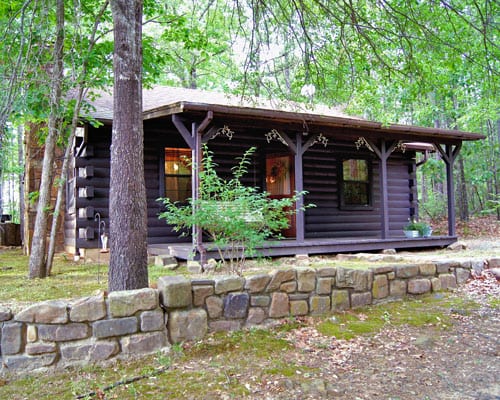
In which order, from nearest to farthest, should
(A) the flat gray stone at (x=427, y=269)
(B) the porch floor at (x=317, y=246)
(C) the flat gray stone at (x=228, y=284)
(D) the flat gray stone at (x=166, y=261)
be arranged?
(C) the flat gray stone at (x=228, y=284) < (A) the flat gray stone at (x=427, y=269) < (D) the flat gray stone at (x=166, y=261) < (B) the porch floor at (x=317, y=246)

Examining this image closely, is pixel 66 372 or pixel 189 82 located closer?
pixel 66 372

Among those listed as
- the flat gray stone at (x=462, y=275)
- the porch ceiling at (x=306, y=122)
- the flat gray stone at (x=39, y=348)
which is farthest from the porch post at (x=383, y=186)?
the flat gray stone at (x=39, y=348)

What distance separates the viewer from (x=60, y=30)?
716cm

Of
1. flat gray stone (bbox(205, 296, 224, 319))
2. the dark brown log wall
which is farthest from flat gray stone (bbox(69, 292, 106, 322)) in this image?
the dark brown log wall

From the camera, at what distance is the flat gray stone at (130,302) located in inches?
146

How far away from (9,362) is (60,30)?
5707 mm

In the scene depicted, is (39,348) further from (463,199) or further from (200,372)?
(463,199)

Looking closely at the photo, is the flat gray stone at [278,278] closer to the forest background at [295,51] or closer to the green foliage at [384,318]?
the green foliage at [384,318]

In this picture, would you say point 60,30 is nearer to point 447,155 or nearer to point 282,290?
point 282,290

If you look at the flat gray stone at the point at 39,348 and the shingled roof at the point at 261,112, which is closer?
the flat gray stone at the point at 39,348

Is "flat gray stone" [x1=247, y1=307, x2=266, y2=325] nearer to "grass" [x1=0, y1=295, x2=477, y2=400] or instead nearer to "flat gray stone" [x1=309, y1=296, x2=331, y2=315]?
"grass" [x1=0, y1=295, x2=477, y2=400]

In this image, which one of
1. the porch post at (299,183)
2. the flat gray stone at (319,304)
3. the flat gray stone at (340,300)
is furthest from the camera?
the porch post at (299,183)

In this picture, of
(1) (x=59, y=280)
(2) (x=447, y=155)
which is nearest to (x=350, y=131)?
(2) (x=447, y=155)

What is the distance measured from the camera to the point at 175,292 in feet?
13.2
